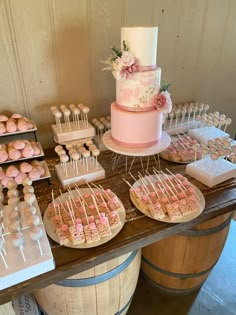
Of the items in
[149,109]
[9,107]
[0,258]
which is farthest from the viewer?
[9,107]

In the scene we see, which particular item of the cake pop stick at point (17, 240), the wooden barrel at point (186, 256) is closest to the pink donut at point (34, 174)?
the cake pop stick at point (17, 240)

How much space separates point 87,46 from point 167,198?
0.83 metres

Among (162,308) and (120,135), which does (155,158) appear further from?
(162,308)

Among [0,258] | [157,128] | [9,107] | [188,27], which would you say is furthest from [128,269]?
[188,27]

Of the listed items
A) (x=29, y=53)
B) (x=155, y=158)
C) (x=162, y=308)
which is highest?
(x=29, y=53)

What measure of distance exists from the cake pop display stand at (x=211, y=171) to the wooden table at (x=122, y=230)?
3cm

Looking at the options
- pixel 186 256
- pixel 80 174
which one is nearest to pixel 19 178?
pixel 80 174

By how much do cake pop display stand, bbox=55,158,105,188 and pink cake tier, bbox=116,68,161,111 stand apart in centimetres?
30

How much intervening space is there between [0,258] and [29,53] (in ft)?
2.86

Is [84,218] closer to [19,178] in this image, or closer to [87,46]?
[19,178]

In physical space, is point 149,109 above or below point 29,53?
below

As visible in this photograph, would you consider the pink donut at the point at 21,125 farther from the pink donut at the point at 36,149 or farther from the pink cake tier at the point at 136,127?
the pink cake tier at the point at 136,127

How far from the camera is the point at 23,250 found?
76 cm

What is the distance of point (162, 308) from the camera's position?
1.37 m
